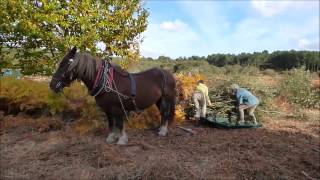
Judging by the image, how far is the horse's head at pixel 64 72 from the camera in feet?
20.6

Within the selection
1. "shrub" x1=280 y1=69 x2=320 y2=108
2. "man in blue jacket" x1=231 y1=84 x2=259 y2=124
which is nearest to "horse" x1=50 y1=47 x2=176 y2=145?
"man in blue jacket" x1=231 y1=84 x2=259 y2=124

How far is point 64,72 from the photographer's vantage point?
631 centimetres

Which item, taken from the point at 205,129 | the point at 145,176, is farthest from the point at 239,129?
the point at 145,176

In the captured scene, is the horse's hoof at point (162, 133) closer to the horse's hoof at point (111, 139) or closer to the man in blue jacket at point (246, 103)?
the horse's hoof at point (111, 139)

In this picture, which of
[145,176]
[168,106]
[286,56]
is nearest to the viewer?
[145,176]

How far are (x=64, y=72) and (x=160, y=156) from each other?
204cm

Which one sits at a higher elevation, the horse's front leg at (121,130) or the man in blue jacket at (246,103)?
the man in blue jacket at (246,103)

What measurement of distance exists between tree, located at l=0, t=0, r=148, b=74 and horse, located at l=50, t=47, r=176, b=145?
17.4ft

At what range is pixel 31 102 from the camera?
8.68 m

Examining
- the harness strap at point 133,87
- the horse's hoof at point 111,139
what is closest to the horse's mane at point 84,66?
the harness strap at point 133,87

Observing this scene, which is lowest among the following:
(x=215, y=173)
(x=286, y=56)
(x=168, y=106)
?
(x=215, y=173)

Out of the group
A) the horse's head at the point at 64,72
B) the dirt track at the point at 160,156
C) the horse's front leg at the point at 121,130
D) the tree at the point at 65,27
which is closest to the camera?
the dirt track at the point at 160,156

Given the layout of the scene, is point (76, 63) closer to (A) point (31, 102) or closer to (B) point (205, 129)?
(A) point (31, 102)

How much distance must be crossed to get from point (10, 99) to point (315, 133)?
6.98 meters
